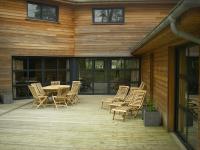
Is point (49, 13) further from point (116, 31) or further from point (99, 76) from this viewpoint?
point (99, 76)

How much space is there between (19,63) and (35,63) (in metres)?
0.96

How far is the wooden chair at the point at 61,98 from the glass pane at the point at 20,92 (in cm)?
264

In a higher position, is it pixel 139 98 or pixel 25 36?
pixel 25 36

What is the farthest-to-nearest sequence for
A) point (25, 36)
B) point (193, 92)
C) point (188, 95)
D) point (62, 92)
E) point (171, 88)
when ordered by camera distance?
point (25, 36)
point (62, 92)
point (171, 88)
point (188, 95)
point (193, 92)

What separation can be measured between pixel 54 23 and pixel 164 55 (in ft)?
29.2

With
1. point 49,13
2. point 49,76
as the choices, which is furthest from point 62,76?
point 49,13

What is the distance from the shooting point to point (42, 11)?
16.2m

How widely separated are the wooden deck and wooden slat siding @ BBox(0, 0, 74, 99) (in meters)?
3.95

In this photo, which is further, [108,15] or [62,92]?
[108,15]

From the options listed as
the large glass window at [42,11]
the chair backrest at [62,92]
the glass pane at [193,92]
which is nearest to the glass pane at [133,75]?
the chair backrest at [62,92]

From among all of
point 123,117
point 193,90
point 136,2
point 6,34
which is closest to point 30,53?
point 6,34

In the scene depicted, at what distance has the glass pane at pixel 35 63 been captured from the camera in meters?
16.0

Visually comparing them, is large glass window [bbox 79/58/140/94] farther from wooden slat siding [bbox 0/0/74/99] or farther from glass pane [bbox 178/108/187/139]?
glass pane [bbox 178/108/187/139]

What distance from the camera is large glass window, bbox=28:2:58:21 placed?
15.8m
